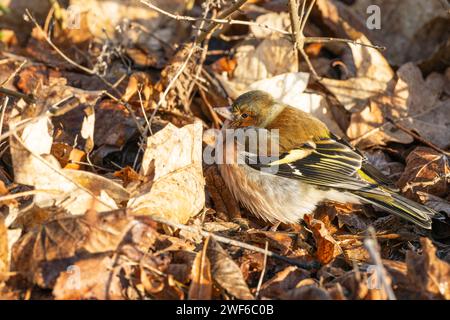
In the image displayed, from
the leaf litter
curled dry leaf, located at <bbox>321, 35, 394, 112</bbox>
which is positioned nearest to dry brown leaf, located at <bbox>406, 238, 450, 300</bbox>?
the leaf litter

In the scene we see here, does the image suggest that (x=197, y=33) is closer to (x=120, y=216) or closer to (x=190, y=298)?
(x=120, y=216)

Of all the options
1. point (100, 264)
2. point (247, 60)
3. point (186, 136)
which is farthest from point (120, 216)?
point (247, 60)

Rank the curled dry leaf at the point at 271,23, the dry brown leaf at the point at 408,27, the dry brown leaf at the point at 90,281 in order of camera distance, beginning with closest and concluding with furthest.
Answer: the dry brown leaf at the point at 90,281 < the curled dry leaf at the point at 271,23 < the dry brown leaf at the point at 408,27

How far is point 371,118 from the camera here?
525 centimetres

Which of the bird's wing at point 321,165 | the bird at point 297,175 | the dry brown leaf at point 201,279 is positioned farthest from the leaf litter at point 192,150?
the bird's wing at point 321,165

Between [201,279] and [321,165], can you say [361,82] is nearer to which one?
[321,165]

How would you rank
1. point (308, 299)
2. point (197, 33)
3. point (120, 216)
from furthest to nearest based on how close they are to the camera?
1. point (197, 33)
2. point (120, 216)
3. point (308, 299)

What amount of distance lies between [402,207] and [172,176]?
161 centimetres

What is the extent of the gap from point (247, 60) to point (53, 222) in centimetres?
286

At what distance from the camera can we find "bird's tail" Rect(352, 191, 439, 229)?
13.3ft

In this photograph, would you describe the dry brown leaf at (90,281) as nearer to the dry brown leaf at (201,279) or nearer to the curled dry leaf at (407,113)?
the dry brown leaf at (201,279)

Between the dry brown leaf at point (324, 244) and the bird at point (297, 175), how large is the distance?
33 cm

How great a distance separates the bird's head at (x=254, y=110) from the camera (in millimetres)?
4754

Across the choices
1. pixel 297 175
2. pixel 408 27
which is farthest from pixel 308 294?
pixel 408 27
